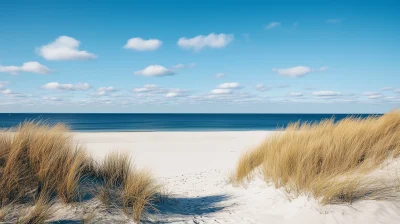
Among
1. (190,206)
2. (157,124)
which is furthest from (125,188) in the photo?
(157,124)

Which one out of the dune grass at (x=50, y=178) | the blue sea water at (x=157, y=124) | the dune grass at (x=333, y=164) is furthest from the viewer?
the blue sea water at (x=157, y=124)

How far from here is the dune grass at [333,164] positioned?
3857 mm

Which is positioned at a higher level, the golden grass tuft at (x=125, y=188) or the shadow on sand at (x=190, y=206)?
the golden grass tuft at (x=125, y=188)

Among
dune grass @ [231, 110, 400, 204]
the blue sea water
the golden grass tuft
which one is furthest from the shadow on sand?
the blue sea water

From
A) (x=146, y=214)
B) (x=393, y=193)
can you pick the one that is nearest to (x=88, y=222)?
(x=146, y=214)

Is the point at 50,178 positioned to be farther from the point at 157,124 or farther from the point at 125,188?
the point at 157,124

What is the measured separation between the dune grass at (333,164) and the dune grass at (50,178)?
2.27 m

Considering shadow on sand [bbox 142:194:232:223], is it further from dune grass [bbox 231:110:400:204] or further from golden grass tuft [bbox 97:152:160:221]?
A: dune grass [bbox 231:110:400:204]

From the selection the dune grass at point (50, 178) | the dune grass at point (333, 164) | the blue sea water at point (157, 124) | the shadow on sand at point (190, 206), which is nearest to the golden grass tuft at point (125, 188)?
the dune grass at point (50, 178)

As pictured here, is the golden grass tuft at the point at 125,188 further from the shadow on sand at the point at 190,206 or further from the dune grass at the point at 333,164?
the dune grass at the point at 333,164

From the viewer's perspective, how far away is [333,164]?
15.4ft

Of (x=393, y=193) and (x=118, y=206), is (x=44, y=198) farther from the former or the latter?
(x=393, y=193)

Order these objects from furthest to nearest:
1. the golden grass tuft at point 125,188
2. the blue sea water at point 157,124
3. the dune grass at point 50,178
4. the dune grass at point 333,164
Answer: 1. the blue sea water at point 157,124
2. the dune grass at point 333,164
3. the golden grass tuft at point 125,188
4. the dune grass at point 50,178

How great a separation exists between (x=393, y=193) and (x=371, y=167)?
34.7 inches
